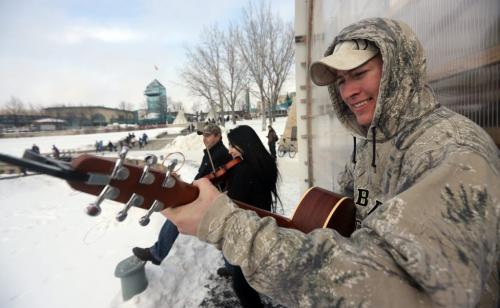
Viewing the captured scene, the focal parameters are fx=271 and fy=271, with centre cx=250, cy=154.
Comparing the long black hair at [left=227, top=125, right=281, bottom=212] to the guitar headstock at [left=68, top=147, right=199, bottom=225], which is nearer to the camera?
the guitar headstock at [left=68, top=147, right=199, bottom=225]

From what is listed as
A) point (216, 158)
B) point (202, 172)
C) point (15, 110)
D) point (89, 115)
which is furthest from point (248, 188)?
point (89, 115)

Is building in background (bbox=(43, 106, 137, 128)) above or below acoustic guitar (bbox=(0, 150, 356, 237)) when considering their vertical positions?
above

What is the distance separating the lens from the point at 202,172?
11.8ft

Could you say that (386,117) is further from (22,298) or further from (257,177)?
(22,298)

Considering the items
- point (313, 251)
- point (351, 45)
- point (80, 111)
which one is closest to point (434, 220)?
point (313, 251)

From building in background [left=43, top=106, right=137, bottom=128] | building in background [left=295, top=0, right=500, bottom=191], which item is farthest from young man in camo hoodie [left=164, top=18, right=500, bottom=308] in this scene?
building in background [left=43, top=106, right=137, bottom=128]

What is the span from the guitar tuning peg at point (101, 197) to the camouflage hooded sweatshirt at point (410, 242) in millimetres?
314

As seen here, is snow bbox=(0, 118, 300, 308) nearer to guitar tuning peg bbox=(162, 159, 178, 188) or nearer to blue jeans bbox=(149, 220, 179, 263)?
blue jeans bbox=(149, 220, 179, 263)

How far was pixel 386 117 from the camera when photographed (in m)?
1.11

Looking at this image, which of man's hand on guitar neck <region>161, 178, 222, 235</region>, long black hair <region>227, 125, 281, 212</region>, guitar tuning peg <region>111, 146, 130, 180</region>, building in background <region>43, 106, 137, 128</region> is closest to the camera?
guitar tuning peg <region>111, 146, 130, 180</region>

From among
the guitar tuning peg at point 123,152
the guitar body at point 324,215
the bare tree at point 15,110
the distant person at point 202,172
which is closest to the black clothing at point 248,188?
the distant person at point 202,172

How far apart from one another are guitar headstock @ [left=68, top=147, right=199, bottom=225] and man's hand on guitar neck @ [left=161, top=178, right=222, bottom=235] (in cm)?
3

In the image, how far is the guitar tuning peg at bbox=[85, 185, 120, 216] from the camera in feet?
2.67

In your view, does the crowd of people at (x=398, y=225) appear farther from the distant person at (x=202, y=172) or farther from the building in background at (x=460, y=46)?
the distant person at (x=202, y=172)
